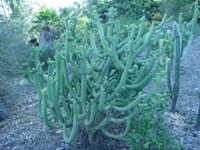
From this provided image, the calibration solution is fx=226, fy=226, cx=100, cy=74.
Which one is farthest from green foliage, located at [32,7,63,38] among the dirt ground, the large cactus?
the large cactus

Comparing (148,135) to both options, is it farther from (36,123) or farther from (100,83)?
(36,123)

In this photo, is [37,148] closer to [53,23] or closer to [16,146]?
[16,146]

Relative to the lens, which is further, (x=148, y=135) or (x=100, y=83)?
(x=100, y=83)

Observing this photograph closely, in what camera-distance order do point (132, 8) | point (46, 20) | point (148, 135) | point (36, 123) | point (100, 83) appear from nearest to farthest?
point (148, 135) → point (100, 83) → point (36, 123) → point (46, 20) → point (132, 8)

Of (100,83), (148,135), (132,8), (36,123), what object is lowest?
(36,123)

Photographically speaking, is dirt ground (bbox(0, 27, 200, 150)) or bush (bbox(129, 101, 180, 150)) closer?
bush (bbox(129, 101, 180, 150))

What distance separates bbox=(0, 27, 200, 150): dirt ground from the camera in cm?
296

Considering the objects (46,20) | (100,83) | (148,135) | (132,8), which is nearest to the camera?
(148,135)

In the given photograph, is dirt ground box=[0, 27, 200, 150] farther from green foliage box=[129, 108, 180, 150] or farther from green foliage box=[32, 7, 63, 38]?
green foliage box=[32, 7, 63, 38]

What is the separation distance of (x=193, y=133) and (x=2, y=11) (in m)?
9.57

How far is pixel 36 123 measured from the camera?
141 inches

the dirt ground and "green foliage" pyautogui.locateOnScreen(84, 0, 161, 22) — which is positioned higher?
"green foliage" pyautogui.locateOnScreen(84, 0, 161, 22)

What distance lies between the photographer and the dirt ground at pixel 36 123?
2959 mm

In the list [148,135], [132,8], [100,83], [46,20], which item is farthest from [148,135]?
[132,8]
